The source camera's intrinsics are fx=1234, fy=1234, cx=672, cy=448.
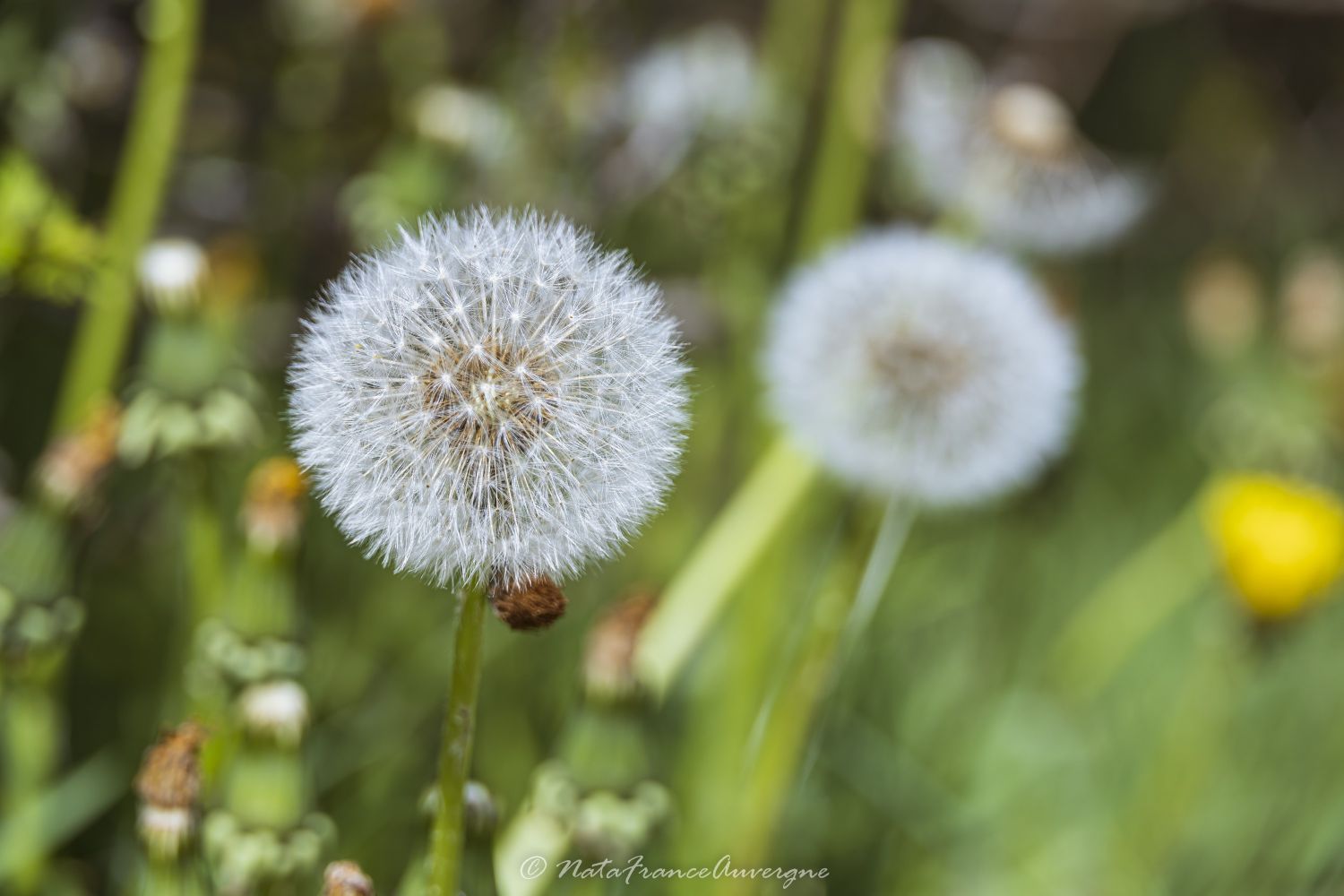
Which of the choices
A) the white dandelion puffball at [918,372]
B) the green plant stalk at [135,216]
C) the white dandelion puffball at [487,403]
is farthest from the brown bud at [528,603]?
the green plant stalk at [135,216]

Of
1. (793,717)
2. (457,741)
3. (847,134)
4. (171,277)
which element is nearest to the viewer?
(457,741)

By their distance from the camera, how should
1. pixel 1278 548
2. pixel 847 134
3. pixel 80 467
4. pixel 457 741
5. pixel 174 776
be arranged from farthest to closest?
pixel 847 134 < pixel 1278 548 < pixel 80 467 < pixel 174 776 < pixel 457 741

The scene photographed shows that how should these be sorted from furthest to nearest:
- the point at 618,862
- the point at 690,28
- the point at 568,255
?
the point at 690,28, the point at 618,862, the point at 568,255

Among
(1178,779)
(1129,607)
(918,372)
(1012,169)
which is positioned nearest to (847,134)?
(1012,169)

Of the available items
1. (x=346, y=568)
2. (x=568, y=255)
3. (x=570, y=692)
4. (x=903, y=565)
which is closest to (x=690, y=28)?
(x=903, y=565)

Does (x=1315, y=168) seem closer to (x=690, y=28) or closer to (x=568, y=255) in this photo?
(x=690, y=28)

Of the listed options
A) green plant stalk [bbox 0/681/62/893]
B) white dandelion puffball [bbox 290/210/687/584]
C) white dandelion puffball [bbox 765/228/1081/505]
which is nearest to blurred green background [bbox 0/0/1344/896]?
green plant stalk [bbox 0/681/62/893]
